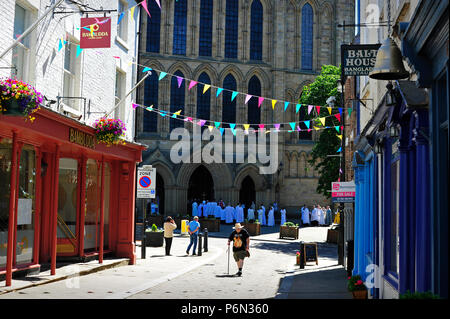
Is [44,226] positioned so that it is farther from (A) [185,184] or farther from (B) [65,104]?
(A) [185,184]

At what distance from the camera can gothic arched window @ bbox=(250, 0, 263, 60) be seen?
46344 mm

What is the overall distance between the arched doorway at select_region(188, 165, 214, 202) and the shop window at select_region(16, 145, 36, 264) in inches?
1228

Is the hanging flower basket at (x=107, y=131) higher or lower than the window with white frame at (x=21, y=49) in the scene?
lower

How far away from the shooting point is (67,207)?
15.9 meters

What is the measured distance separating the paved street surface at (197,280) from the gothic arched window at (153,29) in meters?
25.5

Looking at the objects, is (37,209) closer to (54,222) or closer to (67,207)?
(54,222)

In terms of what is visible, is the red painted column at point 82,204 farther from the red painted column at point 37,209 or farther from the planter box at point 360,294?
the planter box at point 360,294

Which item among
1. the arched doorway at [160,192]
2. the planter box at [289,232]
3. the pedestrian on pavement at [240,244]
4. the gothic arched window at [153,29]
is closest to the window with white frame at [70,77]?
the pedestrian on pavement at [240,244]

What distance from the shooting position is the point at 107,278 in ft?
45.9

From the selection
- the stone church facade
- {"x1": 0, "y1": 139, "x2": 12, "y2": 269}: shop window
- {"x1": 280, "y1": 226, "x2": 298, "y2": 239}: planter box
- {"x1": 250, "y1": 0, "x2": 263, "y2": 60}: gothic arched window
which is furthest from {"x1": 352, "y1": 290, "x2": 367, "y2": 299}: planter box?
{"x1": 250, "y1": 0, "x2": 263, "y2": 60}: gothic arched window

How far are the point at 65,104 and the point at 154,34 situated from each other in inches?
1233

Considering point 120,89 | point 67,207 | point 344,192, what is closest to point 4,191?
point 67,207

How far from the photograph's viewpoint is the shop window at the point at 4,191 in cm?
1178

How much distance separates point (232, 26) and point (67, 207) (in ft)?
108
